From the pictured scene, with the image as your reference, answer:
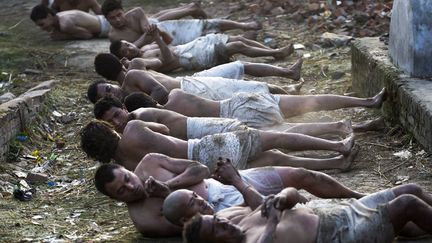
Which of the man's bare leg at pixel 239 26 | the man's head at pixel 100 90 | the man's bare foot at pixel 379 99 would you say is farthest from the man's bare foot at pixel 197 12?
the man's bare foot at pixel 379 99

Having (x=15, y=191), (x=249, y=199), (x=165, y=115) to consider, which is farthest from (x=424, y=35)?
(x=15, y=191)

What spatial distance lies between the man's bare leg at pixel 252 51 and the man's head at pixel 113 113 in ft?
11.0

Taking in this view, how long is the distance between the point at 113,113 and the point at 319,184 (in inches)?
74.0

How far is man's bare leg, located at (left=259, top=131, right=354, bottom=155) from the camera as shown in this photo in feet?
23.3

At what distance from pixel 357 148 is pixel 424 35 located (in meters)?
1.09

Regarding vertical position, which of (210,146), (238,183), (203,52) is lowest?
(203,52)

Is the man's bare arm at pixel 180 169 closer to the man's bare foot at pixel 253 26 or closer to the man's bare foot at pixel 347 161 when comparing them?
the man's bare foot at pixel 347 161

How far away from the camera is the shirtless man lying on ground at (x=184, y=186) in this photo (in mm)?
5945

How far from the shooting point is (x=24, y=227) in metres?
6.59

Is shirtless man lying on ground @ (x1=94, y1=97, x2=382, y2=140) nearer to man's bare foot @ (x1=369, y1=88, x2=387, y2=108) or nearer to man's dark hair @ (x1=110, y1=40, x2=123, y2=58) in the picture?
man's bare foot @ (x1=369, y1=88, x2=387, y2=108)

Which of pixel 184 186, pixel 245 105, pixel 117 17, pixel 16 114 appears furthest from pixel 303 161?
pixel 117 17

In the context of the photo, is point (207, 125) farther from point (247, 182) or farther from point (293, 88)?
point (293, 88)

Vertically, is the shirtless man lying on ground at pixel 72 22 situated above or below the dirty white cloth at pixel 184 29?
below

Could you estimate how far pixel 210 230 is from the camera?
5094mm
